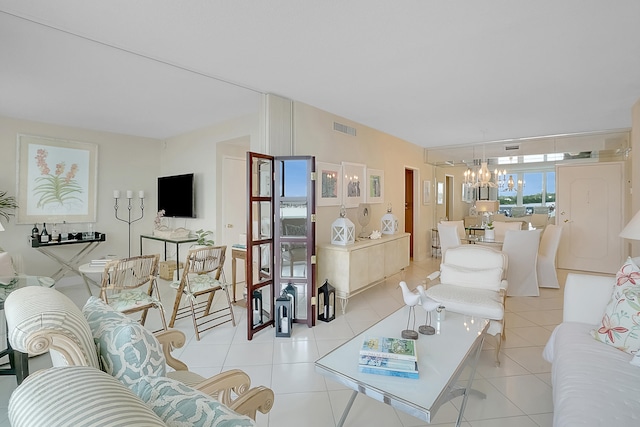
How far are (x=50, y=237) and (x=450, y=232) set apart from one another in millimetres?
5772

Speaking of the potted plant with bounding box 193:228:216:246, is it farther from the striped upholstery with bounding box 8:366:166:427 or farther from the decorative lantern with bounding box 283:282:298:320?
the striped upholstery with bounding box 8:366:166:427

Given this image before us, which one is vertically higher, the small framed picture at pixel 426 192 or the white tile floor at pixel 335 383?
the small framed picture at pixel 426 192

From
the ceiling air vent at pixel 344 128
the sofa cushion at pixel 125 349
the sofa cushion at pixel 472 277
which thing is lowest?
the sofa cushion at pixel 472 277

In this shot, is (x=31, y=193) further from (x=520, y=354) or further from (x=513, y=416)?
(x=520, y=354)

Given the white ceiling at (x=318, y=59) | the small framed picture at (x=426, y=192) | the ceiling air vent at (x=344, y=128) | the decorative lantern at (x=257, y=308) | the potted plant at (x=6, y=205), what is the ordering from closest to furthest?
the white ceiling at (x=318, y=59) < the decorative lantern at (x=257, y=308) < the potted plant at (x=6, y=205) < the ceiling air vent at (x=344, y=128) < the small framed picture at (x=426, y=192)

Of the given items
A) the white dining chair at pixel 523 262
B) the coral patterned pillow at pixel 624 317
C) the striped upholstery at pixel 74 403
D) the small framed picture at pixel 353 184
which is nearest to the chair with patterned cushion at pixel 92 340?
the striped upholstery at pixel 74 403

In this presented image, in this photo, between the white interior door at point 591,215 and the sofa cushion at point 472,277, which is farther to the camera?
the white interior door at point 591,215

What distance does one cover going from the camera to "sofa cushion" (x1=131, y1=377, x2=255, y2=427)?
0.77 m

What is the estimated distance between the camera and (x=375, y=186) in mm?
5094

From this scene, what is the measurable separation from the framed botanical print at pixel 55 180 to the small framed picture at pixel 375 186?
3958 millimetres

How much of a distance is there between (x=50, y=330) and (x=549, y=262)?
5852 millimetres

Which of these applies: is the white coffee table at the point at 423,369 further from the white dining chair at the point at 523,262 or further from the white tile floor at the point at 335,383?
the white dining chair at the point at 523,262

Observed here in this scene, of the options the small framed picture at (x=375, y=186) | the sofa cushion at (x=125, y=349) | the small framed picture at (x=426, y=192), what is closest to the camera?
the sofa cushion at (x=125, y=349)

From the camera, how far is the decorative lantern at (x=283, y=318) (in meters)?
3.01
